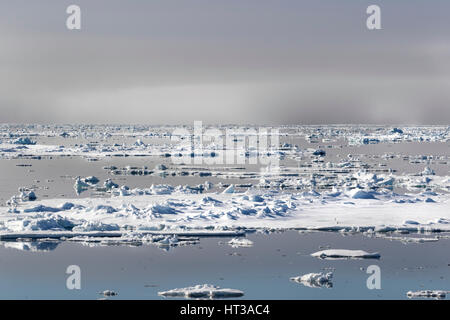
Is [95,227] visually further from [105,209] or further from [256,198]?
[256,198]

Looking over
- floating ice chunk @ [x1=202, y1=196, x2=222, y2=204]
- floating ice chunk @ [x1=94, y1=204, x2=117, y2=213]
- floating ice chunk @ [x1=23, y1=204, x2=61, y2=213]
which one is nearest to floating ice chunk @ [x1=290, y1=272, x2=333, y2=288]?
floating ice chunk @ [x1=94, y1=204, x2=117, y2=213]

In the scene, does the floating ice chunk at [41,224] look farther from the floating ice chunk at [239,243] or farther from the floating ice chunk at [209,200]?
the floating ice chunk at [209,200]

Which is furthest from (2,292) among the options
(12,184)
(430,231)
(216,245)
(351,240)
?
(12,184)

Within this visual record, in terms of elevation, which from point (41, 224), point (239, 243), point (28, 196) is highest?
point (28, 196)

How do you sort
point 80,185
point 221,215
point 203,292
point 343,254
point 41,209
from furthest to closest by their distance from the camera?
point 80,185 < point 41,209 < point 221,215 < point 343,254 < point 203,292

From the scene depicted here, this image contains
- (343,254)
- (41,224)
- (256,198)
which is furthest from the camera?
(256,198)

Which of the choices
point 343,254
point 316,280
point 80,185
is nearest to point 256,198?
point 343,254
